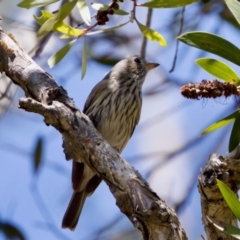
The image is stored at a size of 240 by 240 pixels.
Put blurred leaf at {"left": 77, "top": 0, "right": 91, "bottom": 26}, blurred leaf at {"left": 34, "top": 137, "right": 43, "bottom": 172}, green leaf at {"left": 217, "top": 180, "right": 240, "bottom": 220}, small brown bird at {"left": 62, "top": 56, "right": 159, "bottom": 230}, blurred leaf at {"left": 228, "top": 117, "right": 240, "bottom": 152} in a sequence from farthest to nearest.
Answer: blurred leaf at {"left": 34, "top": 137, "right": 43, "bottom": 172} → small brown bird at {"left": 62, "top": 56, "right": 159, "bottom": 230} → blurred leaf at {"left": 77, "top": 0, "right": 91, "bottom": 26} → blurred leaf at {"left": 228, "top": 117, "right": 240, "bottom": 152} → green leaf at {"left": 217, "top": 180, "right": 240, "bottom": 220}

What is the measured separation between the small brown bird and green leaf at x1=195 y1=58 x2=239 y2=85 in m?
1.51

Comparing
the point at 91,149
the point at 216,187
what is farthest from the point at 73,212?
the point at 216,187

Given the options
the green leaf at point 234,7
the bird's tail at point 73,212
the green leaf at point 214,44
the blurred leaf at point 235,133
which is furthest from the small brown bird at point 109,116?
the green leaf at point 234,7

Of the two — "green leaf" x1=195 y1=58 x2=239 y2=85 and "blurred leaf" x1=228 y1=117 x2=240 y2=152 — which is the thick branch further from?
"green leaf" x1=195 y1=58 x2=239 y2=85

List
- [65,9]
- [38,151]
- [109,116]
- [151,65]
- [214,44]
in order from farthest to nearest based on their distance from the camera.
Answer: [151,65] → [38,151] → [109,116] → [65,9] → [214,44]

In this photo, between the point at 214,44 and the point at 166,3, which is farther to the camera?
the point at 166,3

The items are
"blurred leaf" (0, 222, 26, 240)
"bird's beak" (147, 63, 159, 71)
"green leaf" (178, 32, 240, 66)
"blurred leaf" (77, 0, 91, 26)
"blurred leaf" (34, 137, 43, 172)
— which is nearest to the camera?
"green leaf" (178, 32, 240, 66)

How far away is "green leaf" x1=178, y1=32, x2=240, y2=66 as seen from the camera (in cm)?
178

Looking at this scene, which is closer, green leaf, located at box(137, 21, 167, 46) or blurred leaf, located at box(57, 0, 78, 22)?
blurred leaf, located at box(57, 0, 78, 22)

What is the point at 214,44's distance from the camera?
1804 mm

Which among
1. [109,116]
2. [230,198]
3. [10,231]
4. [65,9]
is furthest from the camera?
[10,231]

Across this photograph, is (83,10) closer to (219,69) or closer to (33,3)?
(33,3)

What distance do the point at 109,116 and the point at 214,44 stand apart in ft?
5.42

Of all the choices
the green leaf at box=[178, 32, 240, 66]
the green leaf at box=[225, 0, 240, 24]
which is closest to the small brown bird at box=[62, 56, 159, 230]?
the green leaf at box=[178, 32, 240, 66]
